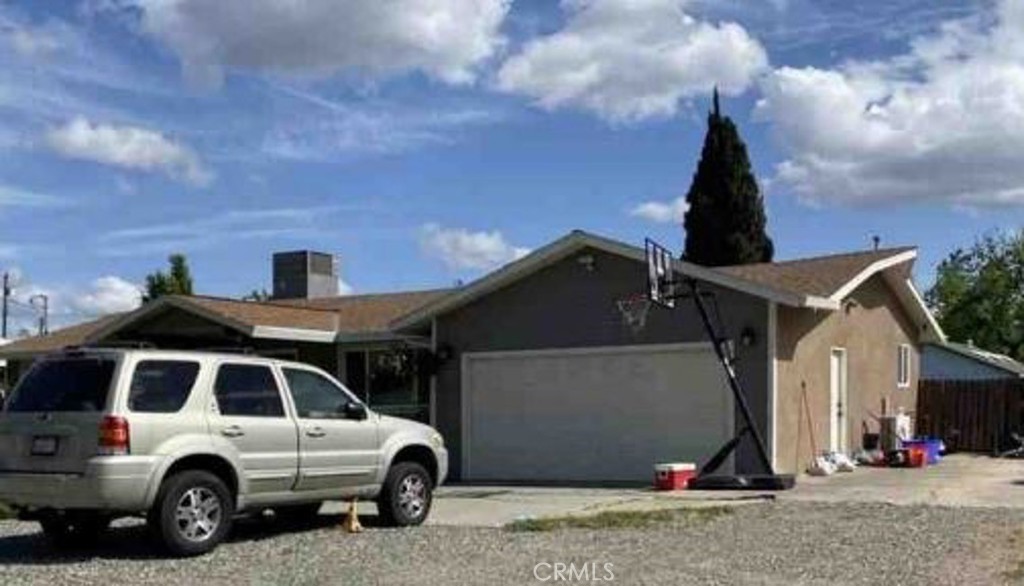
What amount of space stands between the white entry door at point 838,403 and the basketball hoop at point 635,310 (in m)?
3.69

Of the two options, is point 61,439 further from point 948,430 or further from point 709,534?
point 948,430

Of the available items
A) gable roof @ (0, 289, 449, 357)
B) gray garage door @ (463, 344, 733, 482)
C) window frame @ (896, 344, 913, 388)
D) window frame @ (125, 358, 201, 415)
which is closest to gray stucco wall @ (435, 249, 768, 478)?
gray garage door @ (463, 344, 733, 482)

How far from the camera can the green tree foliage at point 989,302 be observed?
5559 centimetres

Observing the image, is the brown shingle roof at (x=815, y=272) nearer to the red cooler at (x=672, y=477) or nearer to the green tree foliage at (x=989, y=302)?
the red cooler at (x=672, y=477)

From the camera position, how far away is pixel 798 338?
68.6ft

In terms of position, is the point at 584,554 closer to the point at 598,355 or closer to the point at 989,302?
the point at 598,355

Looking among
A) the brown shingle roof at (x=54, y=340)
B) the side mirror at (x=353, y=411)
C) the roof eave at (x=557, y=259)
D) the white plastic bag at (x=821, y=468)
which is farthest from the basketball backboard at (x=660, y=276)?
the brown shingle roof at (x=54, y=340)

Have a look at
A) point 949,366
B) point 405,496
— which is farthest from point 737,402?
point 949,366

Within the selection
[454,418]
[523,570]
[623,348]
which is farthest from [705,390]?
[523,570]

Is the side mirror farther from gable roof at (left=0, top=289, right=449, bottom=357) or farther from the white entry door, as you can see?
the white entry door

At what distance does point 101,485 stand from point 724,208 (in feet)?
105

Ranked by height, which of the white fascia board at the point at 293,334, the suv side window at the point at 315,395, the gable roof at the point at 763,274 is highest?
the gable roof at the point at 763,274

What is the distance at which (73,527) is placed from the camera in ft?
40.0

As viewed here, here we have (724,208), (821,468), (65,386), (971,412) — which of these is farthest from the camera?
(724,208)
